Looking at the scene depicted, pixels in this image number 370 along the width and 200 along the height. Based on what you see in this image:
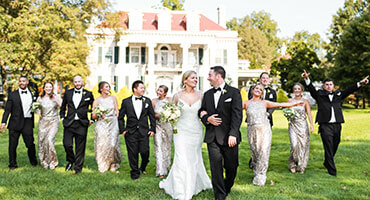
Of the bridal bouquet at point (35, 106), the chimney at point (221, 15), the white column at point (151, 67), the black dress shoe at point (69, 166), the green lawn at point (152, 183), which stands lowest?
the green lawn at point (152, 183)

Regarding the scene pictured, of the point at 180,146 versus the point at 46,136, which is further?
the point at 46,136

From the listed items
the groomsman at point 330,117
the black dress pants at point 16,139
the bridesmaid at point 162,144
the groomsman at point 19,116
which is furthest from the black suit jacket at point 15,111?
the groomsman at point 330,117

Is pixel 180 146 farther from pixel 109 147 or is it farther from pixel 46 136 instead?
pixel 46 136

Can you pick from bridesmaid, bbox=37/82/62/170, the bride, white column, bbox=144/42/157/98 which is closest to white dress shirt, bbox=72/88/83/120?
bridesmaid, bbox=37/82/62/170

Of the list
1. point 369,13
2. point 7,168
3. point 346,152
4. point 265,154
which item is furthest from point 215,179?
point 369,13

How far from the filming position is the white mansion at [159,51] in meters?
33.9

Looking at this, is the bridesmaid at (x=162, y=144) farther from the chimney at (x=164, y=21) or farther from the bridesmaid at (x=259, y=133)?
the chimney at (x=164, y=21)

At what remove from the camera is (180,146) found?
19.0ft

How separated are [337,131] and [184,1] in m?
45.4

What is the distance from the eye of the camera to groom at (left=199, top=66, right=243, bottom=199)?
5.12 metres

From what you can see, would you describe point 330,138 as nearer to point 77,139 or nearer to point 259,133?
point 259,133

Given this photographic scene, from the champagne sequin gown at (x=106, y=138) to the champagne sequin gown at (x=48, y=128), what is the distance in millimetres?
1090

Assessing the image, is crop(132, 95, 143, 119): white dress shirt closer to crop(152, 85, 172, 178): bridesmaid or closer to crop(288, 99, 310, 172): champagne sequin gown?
crop(152, 85, 172, 178): bridesmaid

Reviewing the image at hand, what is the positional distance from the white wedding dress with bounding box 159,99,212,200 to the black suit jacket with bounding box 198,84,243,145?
0.52 meters
